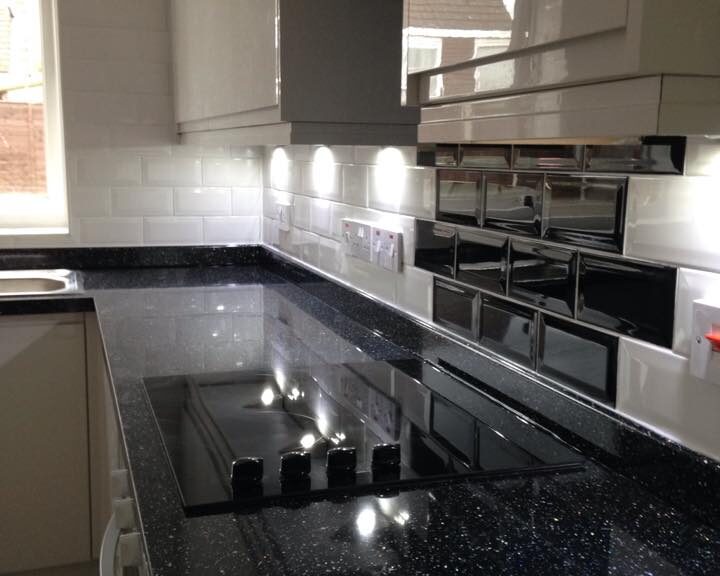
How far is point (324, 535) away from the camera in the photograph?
0.97 meters

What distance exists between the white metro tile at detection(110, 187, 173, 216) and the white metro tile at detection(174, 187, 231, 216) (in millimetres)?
36

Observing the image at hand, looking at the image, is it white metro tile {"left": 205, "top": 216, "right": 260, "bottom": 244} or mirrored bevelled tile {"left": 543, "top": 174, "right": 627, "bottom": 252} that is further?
white metro tile {"left": 205, "top": 216, "right": 260, "bottom": 244}

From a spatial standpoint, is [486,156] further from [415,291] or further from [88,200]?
[88,200]

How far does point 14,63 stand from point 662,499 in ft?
9.16

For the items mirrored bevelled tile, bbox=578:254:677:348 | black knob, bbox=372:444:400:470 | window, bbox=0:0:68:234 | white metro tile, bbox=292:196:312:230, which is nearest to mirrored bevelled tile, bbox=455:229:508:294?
mirrored bevelled tile, bbox=578:254:677:348

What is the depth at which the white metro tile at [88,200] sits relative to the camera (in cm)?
300

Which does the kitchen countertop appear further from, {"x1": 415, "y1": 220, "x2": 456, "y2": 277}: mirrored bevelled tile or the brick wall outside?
the brick wall outside

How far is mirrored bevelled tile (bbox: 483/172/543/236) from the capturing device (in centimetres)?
144

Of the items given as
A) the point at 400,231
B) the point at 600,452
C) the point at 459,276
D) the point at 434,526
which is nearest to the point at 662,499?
the point at 600,452

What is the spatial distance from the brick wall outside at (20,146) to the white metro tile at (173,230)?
44 centimetres

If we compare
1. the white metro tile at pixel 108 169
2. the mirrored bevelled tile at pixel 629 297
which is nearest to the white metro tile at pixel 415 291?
the mirrored bevelled tile at pixel 629 297

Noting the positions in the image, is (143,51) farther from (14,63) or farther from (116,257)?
(116,257)

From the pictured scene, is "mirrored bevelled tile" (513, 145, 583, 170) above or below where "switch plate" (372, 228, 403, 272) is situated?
above

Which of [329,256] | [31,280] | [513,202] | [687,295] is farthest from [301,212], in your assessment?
[687,295]
